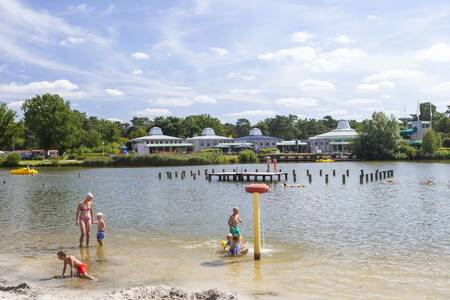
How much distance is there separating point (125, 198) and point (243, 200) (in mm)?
10395

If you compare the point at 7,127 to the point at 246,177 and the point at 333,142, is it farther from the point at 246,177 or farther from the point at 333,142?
the point at 333,142

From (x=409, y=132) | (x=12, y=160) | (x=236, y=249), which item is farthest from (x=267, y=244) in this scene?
(x=409, y=132)

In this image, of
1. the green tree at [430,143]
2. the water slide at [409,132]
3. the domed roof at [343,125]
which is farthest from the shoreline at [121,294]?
the domed roof at [343,125]

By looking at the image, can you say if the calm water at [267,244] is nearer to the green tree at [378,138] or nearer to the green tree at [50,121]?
the green tree at [378,138]

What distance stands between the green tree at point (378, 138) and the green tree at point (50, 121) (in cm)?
6694

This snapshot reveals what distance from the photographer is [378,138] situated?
10825 cm

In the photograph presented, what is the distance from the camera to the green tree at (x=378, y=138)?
10781 cm

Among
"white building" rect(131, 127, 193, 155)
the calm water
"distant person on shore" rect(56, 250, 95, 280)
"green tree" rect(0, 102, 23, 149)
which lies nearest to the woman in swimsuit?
the calm water

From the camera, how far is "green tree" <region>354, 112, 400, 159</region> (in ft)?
354

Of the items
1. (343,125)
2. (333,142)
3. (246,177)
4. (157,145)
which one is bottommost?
(246,177)

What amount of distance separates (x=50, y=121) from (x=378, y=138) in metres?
74.1

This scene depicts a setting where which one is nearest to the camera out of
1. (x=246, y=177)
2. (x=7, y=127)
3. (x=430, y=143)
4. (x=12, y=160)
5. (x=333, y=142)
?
(x=246, y=177)

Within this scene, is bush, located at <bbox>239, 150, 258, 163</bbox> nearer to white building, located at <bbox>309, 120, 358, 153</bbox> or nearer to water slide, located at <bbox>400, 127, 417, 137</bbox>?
white building, located at <bbox>309, 120, 358, 153</bbox>

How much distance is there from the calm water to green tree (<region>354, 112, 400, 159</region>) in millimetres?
68844
